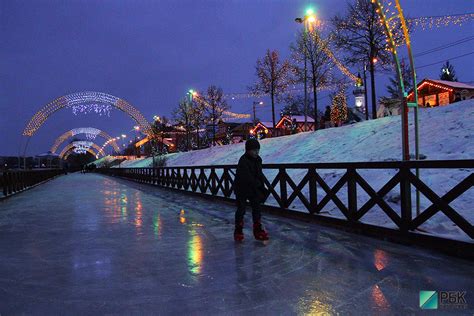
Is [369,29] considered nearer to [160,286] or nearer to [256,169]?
[256,169]

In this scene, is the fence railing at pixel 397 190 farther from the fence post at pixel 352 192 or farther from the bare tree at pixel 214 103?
the bare tree at pixel 214 103

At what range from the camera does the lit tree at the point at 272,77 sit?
43750mm

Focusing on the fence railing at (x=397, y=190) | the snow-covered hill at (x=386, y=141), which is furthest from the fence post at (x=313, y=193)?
the snow-covered hill at (x=386, y=141)

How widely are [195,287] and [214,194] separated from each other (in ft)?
37.6

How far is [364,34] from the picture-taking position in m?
29.6

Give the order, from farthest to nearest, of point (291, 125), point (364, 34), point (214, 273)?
point (291, 125) → point (364, 34) → point (214, 273)

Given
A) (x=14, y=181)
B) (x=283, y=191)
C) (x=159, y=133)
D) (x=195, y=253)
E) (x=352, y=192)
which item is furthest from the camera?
(x=159, y=133)

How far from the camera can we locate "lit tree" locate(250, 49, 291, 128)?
43.8 m

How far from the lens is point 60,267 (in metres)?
5.85

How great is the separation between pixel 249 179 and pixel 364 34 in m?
25.3

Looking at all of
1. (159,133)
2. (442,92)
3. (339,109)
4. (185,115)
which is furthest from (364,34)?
(159,133)

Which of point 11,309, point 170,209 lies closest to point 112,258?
point 11,309

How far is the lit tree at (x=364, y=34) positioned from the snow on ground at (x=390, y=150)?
727 centimetres

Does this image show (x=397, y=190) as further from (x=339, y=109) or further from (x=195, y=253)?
(x=339, y=109)
